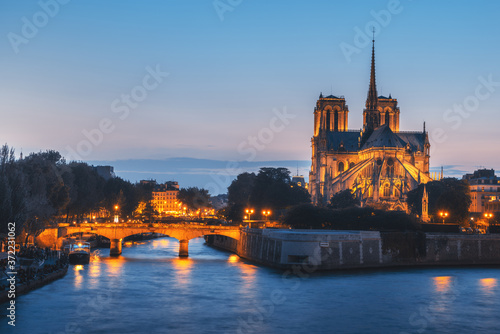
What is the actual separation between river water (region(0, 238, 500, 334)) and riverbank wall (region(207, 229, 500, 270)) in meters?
2.03

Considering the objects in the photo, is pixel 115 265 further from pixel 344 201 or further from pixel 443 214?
pixel 344 201

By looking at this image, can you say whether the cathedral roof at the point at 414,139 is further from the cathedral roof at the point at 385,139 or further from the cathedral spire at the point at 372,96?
the cathedral roof at the point at 385,139

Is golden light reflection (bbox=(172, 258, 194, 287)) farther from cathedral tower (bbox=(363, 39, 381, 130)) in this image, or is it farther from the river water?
cathedral tower (bbox=(363, 39, 381, 130))

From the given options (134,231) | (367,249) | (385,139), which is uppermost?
(385,139)

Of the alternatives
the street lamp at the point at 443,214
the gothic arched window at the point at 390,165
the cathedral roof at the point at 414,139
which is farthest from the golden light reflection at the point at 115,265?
the cathedral roof at the point at 414,139

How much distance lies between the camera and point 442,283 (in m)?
51.7

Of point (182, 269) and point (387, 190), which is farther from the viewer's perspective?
point (387, 190)

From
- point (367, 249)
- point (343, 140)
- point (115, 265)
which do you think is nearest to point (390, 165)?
point (343, 140)

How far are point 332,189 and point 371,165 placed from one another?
9.27 metres

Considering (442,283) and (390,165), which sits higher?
(390,165)

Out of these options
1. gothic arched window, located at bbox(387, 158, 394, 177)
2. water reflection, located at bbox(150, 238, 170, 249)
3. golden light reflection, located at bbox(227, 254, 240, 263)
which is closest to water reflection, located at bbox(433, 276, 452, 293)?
golden light reflection, located at bbox(227, 254, 240, 263)

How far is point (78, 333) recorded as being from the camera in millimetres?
34406

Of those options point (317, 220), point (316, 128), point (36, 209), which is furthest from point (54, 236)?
point (316, 128)

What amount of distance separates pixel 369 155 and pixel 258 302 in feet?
300
